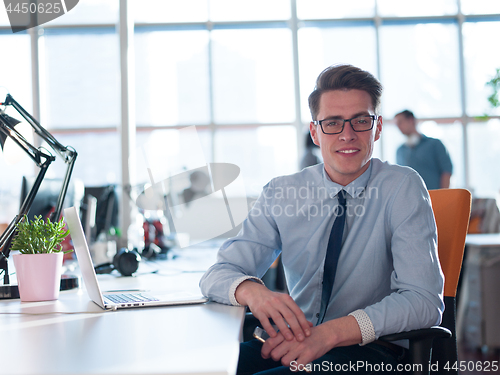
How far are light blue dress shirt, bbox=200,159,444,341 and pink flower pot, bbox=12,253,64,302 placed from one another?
40cm

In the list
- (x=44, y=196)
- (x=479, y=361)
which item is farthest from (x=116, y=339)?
(x=479, y=361)

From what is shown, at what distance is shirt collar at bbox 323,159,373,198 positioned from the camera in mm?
1319

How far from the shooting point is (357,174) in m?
1.39

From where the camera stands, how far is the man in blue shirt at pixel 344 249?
3.38ft

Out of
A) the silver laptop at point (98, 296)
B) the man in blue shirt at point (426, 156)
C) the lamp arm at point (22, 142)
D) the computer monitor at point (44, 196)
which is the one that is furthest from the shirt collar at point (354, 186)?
the man in blue shirt at point (426, 156)

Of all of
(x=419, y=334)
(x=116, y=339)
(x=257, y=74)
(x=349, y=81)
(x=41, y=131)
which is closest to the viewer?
(x=116, y=339)

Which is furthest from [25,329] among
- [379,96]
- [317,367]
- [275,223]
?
[379,96]

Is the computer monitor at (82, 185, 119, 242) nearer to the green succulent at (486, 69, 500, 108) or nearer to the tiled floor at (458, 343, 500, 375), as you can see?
the tiled floor at (458, 343, 500, 375)

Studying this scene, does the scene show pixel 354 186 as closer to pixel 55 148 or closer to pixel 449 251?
pixel 449 251

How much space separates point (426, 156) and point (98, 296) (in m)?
3.74

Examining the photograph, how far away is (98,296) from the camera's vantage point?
102cm

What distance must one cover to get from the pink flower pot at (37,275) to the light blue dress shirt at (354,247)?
1.30ft

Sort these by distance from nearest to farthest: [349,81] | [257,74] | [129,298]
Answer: [129,298] → [349,81] → [257,74]

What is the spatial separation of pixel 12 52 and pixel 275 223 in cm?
598
